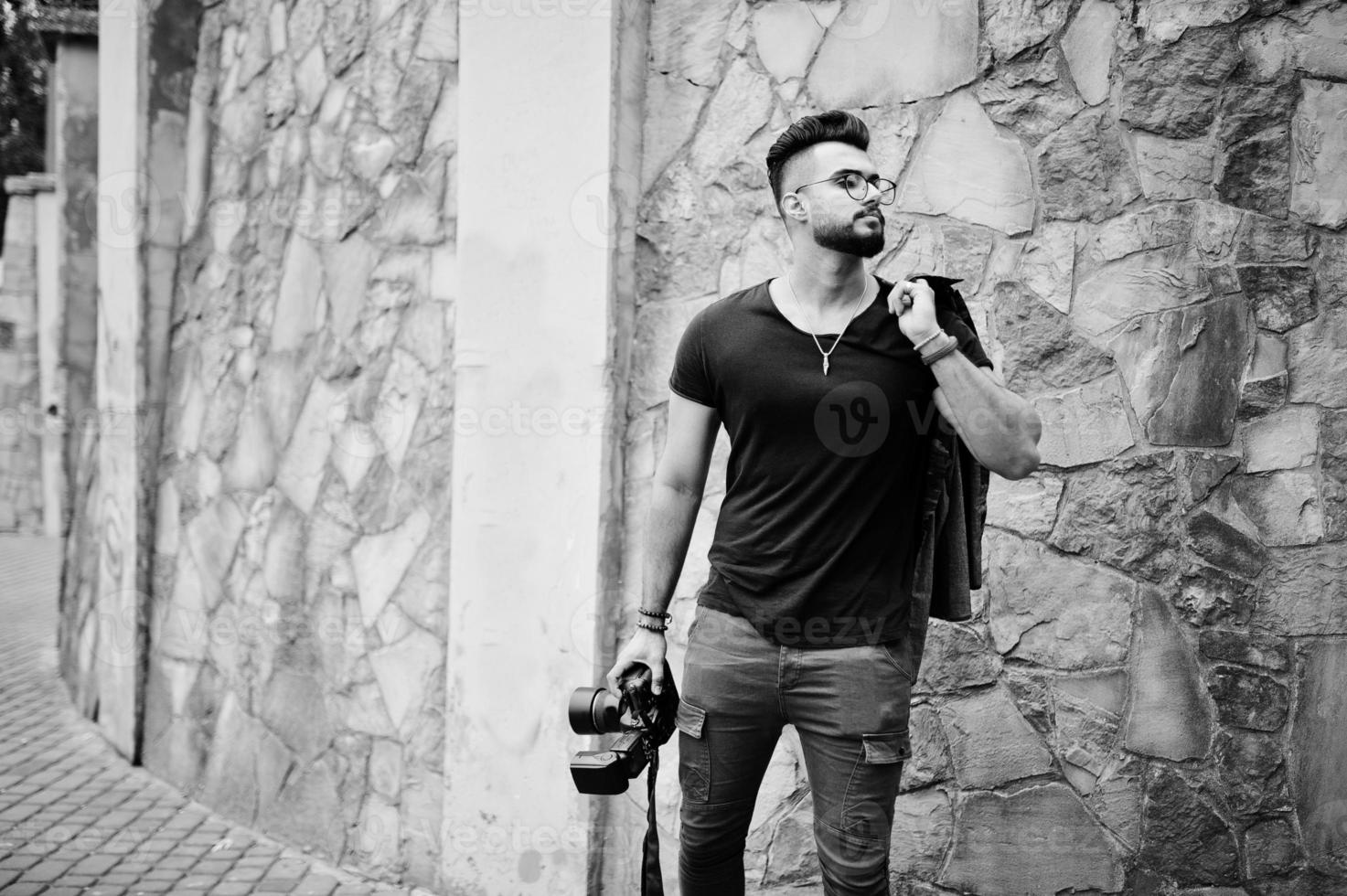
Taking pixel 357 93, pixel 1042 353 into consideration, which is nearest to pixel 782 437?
pixel 1042 353

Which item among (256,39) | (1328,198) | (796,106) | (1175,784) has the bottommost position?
(1175,784)

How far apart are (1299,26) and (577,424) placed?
223cm

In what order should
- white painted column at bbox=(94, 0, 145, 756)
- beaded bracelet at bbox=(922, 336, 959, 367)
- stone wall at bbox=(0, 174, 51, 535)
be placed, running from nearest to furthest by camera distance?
beaded bracelet at bbox=(922, 336, 959, 367) → white painted column at bbox=(94, 0, 145, 756) → stone wall at bbox=(0, 174, 51, 535)

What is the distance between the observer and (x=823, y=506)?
2.25 meters

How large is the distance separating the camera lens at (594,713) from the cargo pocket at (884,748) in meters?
0.57

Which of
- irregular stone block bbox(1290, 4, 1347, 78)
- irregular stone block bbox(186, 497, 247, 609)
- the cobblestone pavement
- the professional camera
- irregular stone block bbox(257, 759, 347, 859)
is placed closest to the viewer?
the professional camera

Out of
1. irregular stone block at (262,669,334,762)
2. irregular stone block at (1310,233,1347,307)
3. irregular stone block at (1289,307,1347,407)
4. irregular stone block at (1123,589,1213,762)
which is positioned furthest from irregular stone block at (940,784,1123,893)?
irregular stone block at (262,669,334,762)

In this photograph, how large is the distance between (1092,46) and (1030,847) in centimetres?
220

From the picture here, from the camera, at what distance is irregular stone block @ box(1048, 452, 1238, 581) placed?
9.20ft

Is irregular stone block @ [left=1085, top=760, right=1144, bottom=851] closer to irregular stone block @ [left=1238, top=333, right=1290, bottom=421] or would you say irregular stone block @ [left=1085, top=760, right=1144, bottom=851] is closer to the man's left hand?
irregular stone block @ [left=1238, top=333, right=1290, bottom=421]

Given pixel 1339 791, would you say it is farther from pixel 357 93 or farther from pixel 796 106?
pixel 357 93

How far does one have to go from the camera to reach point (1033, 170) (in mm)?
2916

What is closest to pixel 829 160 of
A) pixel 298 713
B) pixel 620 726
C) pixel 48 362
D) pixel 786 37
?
pixel 786 37

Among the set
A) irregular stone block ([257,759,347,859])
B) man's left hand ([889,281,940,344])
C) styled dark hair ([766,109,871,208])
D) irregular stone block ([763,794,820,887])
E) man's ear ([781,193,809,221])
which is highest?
styled dark hair ([766,109,871,208])
